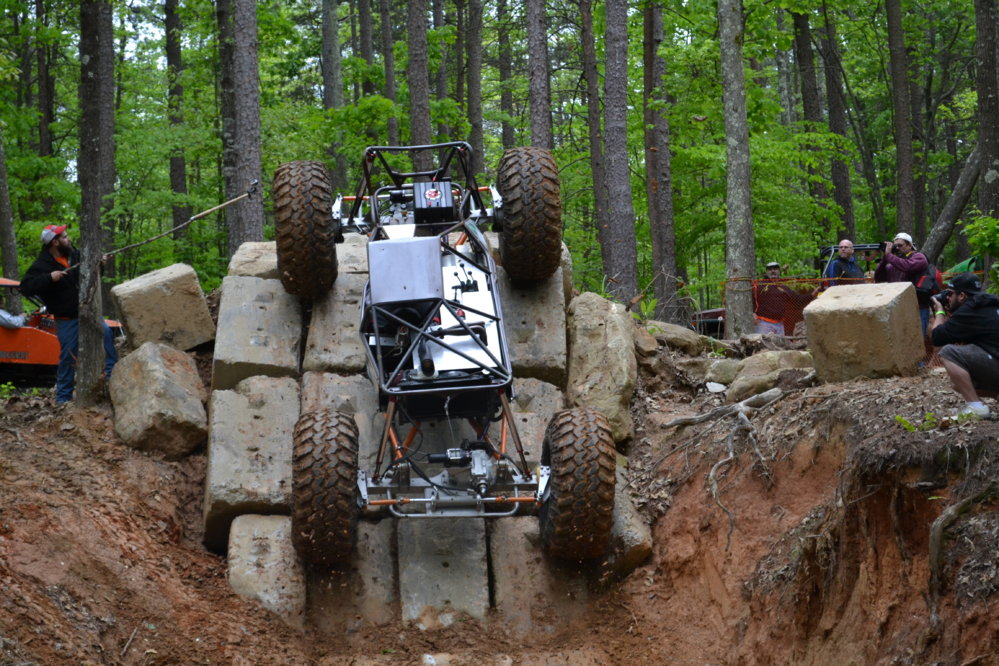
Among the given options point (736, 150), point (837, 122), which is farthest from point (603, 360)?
point (837, 122)

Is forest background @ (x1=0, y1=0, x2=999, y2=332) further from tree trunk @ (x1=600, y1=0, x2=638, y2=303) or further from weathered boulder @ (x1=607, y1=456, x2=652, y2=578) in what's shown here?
weathered boulder @ (x1=607, y1=456, x2=652, y2=578)

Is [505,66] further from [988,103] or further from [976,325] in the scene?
[976,325]

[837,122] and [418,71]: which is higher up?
[418,71]

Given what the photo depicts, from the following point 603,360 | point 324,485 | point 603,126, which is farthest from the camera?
point 603,126

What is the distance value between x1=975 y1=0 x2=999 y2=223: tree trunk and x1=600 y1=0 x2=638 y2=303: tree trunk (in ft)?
16.1

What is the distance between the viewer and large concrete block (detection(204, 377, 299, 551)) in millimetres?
8406

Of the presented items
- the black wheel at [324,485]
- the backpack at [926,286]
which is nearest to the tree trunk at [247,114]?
the black wheel at [324,485]

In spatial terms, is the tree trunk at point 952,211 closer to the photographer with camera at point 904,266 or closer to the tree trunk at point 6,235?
the photographer with camera at point 904,266

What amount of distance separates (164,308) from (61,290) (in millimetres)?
995

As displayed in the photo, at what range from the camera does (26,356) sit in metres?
13.6

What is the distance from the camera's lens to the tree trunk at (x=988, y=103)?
14211mm

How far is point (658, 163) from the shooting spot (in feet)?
60.4

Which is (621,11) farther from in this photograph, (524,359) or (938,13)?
(938,13)

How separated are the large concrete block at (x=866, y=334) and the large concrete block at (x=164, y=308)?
5843mm
